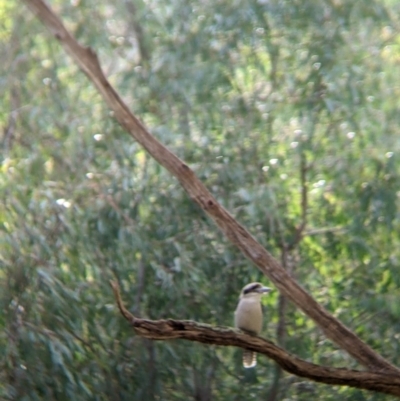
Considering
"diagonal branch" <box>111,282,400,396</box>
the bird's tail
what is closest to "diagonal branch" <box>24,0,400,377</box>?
"diagonal branch" <box>111,282,400,396</box>

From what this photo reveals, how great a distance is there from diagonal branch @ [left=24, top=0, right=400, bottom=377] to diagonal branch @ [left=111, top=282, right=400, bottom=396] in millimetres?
180

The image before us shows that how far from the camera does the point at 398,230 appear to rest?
21.7ft

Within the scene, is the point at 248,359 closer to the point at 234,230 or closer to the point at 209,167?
the point at 209,167

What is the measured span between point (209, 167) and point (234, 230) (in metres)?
1.59

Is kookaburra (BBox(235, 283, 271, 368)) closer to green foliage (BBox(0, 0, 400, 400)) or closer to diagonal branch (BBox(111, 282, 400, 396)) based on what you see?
green foliage (BBox(0, 0, 400, 400))

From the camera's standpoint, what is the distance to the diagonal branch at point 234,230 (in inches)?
194

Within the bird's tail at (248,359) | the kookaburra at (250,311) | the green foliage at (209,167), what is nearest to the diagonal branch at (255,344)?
the kookaburra at (250,311)

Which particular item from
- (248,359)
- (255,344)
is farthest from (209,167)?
(255,344)

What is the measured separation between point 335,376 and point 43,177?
2.25 meters

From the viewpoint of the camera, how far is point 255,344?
14.4 ft

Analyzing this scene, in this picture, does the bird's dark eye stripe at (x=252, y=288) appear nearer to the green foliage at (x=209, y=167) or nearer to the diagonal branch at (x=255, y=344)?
the green foliage at (x=209, y=167)

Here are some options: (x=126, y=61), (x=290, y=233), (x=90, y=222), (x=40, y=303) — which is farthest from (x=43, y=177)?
(x=290, y=233)

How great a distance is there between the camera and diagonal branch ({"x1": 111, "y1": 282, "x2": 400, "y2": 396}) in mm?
4234

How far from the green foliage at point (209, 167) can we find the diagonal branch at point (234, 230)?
38.9 inches
